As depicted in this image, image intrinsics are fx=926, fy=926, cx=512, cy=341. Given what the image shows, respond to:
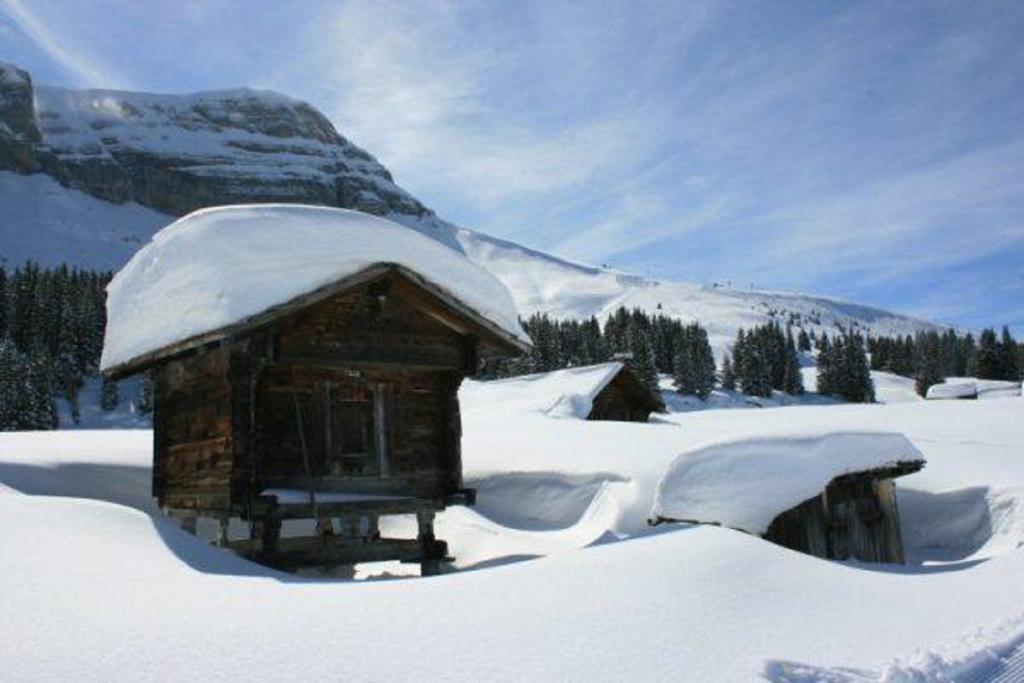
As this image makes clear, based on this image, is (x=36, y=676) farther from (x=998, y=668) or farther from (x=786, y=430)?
(x=786, y=430)

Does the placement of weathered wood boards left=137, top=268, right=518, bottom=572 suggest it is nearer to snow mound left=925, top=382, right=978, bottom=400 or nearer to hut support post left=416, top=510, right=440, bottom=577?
hut support post left=416, top=510, right=440, bottom=577

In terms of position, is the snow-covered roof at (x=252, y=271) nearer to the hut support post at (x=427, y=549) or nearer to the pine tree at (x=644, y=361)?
the hut support post at (x=427, y=549)

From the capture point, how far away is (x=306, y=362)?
1280 cm

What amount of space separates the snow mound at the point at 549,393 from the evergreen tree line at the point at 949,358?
81549 mm

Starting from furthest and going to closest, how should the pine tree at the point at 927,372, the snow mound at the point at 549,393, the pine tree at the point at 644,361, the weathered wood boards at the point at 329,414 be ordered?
1. the pine tree at the point at 927,372
2. the pine tree at the point at 644,361
3. the snow mound at the point at 549,393
4. the weathered wood boards at the point at 329,414

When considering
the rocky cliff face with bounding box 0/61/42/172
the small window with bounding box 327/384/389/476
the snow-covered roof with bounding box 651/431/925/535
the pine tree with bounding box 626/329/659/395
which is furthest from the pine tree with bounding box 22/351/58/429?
the rocky cliff face with bounding box 0/61/42/172

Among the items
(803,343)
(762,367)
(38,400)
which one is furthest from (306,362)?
(803,343)

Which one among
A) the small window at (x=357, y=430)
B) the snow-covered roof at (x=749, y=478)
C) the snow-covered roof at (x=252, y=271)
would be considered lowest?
the snow-covered roof at (x=749, y=478)

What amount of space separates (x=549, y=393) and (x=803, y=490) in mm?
21038

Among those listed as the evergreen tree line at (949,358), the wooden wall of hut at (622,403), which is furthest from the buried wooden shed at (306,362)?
the evergreen tree line at (949,358)

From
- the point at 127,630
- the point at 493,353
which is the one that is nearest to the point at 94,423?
the point at 493,353

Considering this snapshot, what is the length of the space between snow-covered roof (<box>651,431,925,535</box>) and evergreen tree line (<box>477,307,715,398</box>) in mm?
67986

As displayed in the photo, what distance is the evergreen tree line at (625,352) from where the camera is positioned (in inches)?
3366

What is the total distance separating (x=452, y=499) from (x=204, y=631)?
8.91 metres
